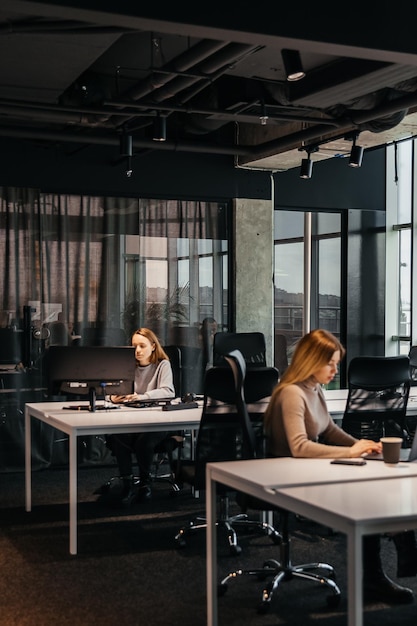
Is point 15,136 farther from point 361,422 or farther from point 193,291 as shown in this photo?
point 361,422

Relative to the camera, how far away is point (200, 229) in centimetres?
984

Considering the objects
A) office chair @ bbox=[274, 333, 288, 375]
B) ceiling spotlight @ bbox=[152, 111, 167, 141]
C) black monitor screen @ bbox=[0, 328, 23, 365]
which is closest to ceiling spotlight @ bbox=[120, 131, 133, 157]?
ceiling spotlight @ bbox=[152, 111, 167, 141]

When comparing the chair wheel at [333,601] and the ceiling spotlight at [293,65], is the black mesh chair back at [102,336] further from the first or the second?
the chair wheel at [333,601]

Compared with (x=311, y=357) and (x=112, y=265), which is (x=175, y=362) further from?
(x=311, y=357)

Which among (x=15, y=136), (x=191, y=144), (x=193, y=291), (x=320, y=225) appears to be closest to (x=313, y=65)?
(x=191, y=144)

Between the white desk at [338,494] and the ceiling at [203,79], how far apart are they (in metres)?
2.02

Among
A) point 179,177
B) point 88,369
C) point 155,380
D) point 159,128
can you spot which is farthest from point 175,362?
point 179,177

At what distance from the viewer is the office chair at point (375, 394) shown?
6.42 m

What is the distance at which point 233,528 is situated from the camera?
6.43 metres

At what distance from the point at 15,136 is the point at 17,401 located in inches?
101

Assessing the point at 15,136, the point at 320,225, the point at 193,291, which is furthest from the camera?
the point at 320,225

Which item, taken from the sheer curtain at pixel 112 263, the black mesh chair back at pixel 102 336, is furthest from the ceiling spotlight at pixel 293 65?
the black mesh chair back at pixel 102 336

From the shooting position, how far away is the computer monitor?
6695 millimetres

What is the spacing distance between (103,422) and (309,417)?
1.70 m
